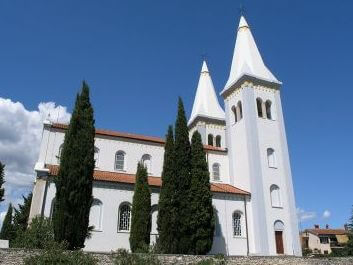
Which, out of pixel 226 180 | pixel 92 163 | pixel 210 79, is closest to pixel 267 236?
pixel 226 180

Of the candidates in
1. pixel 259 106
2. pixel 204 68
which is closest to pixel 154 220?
pixel 259 106

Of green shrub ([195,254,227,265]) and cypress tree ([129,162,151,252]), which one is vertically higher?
cypress tree ([129,162,151,252])

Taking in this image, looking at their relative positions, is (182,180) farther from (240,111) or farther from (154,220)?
(240,111)

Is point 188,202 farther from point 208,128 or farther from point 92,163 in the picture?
point 208,128

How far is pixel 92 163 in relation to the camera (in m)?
21.8

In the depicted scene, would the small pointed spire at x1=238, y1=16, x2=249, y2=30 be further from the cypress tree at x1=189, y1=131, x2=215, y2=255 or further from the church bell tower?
the cypress tree at x1=189, y1=131, x2=215, y2=255

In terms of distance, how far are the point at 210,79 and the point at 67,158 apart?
35.7 meters

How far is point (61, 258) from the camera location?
17.0 metres

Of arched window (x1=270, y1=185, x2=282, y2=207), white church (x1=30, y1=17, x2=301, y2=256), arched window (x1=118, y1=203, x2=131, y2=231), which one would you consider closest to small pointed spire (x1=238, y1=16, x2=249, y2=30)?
white church (x1=30, y1=17, x2=301, y2=256)

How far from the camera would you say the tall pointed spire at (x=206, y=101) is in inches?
1919

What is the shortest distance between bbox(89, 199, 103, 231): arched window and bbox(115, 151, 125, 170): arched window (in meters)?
6.77

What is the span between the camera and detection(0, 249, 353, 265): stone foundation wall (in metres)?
16.6

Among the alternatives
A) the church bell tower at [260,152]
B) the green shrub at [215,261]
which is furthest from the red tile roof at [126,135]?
the green shrub at [215,261]

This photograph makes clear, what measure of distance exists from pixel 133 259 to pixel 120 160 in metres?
17.8
